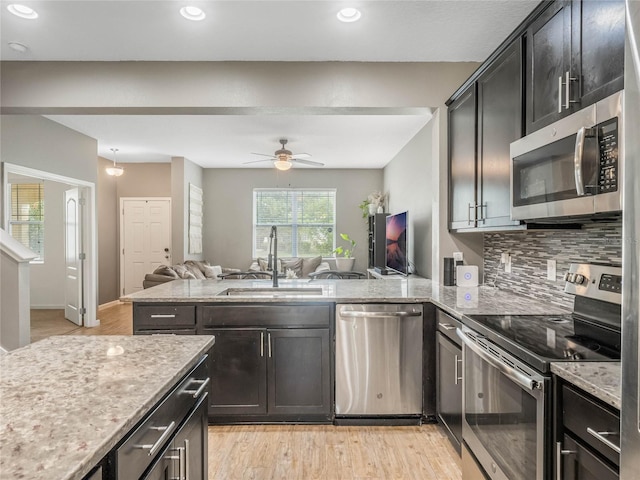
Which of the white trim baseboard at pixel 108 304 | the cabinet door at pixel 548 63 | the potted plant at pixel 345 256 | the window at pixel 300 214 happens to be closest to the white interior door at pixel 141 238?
the white trim baseboard at pixel 108 304

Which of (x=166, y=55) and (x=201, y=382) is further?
(x=166, y=55)

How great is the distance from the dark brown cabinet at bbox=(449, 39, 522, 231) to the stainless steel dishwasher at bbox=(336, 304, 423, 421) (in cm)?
81

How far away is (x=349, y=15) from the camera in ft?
7.63

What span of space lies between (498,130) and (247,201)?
19.5 feet

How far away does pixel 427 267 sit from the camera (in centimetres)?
439

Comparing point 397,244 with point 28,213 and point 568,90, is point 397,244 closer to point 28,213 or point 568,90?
point 568,90

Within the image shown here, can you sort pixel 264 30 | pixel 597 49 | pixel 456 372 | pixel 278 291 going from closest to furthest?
pixel 597 49 → pixel 456 372 → pixel 264 30 → pixel 278 291

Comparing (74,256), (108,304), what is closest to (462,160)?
(74,256)

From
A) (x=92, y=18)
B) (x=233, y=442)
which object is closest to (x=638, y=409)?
(x=233, y=442)

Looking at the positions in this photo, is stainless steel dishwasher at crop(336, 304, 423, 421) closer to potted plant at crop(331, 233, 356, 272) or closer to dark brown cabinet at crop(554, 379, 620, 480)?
dark brown cabinet at crop(554, 379, 620, 480)

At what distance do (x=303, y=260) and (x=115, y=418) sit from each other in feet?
21.0

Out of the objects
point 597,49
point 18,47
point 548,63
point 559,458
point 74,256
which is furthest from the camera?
point 74,256

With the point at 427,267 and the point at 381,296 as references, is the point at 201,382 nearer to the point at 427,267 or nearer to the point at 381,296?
the point at 381,296

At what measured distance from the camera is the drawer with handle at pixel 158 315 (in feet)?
8.38
